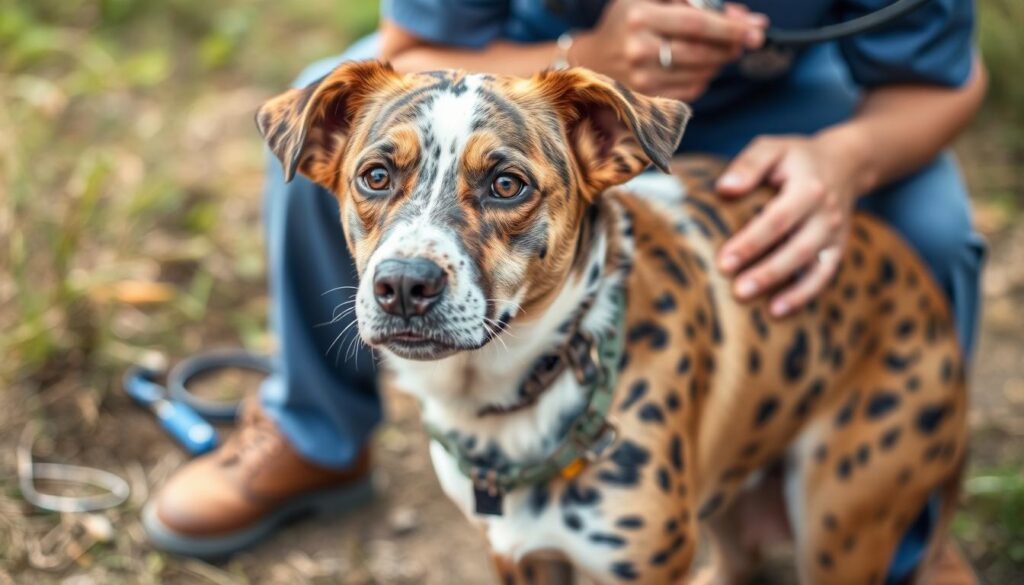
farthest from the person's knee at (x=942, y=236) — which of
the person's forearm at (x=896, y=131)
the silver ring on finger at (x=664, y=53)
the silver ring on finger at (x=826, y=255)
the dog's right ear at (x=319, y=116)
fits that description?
the dog's right ear at (x=319, y=116)

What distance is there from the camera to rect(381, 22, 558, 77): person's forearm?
2.90m

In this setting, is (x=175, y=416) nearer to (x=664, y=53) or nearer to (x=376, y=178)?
(x=376, y=178)

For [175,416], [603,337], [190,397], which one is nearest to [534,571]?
[603,337]

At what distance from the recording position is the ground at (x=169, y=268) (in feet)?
10.9

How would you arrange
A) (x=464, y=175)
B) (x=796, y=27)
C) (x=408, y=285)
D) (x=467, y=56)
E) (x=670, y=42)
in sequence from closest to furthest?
1. (x=408, y=285)
2. (x=464, y=175)
3. (x=670, y=42)
4. (x=796, y=27)
5. (x=467, y=56)

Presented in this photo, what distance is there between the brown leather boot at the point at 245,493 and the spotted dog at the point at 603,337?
Result: 0.97 metres

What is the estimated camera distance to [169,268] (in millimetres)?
4336

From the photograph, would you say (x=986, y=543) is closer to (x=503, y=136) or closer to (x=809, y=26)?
(x=809, y=26)

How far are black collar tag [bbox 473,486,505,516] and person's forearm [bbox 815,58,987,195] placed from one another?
118 centimetres

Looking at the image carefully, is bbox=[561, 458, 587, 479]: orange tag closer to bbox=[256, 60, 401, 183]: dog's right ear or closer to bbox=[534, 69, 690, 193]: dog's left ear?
bbox=[534, 69, 690, 193]: dog's left ear

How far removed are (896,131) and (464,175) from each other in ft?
4.30

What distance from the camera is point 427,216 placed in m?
2.09

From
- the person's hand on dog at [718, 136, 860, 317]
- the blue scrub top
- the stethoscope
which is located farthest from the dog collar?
the blue scrub top

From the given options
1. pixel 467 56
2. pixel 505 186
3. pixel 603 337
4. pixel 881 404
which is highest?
pixel 505 186
